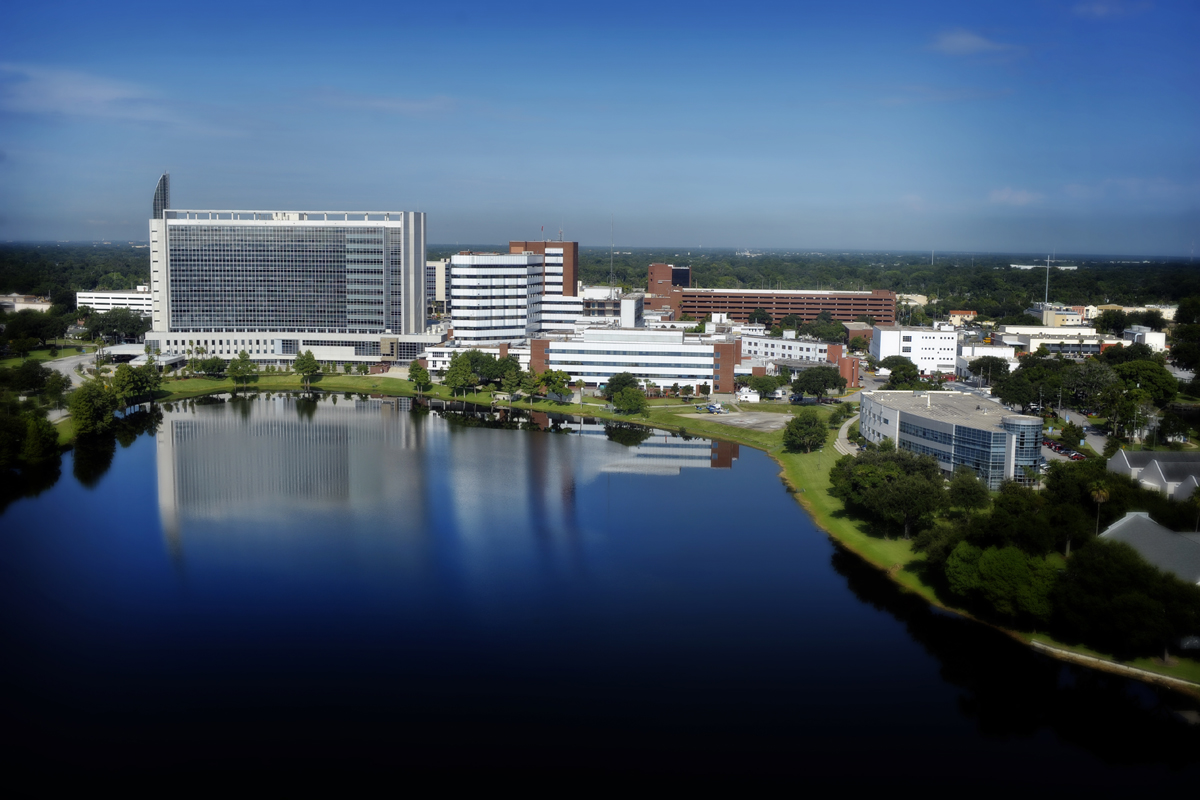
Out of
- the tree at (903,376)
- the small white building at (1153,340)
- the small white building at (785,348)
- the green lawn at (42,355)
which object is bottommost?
the green lawn at (42,355)

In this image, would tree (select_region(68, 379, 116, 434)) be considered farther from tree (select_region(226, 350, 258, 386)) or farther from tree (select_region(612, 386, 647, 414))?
tree (select_region(612, 386, 647, 414))

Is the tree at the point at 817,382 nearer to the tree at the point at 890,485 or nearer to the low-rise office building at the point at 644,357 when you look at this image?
the low-rise office building at the point at 644,357

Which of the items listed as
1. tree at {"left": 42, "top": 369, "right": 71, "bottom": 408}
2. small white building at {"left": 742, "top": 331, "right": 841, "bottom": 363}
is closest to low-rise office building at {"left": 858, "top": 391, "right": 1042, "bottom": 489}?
small white building at {"left": 742, "top": 331, "right": 841, "bottom": 363}

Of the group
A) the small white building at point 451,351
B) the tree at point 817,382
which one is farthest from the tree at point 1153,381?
the small white building at point 451,351

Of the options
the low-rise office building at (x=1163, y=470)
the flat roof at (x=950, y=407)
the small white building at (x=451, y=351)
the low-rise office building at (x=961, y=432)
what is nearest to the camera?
the low-rise office building at (x=1163, y=470)

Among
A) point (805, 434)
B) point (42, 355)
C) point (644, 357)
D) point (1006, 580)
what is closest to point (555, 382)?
point (644, 357)

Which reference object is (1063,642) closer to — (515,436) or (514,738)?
(514,738)
